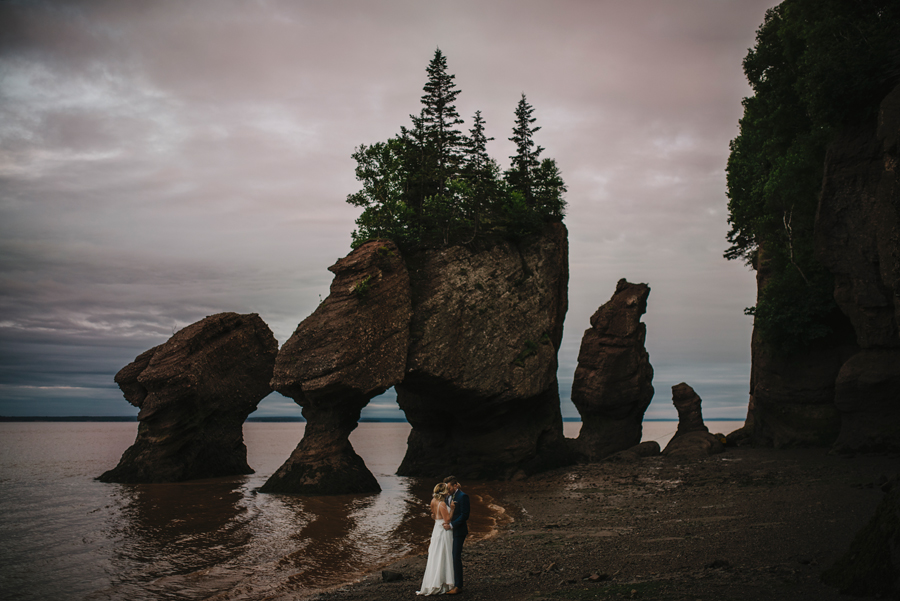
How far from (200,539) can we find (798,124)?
3516 centimetres

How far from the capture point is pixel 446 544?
10547 mm

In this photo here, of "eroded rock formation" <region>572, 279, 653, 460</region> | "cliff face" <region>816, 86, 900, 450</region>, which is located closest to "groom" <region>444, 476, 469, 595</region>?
"cliff face" <region>816, 86, 900, 450</region>

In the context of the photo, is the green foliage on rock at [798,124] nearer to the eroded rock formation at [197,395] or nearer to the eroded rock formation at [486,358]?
the eroded rock formation at [486,358]

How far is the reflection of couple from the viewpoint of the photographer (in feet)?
34.1

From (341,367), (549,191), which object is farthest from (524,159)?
(341,367)

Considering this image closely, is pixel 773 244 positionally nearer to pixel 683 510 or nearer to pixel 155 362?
pixel 683 510

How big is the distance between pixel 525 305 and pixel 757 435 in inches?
615

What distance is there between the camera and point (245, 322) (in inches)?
1476

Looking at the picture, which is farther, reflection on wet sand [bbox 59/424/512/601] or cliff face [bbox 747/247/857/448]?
cliff face [bbox 747/247/857/448]

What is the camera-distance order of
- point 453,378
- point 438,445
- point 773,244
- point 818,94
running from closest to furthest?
point 818,94 → point 453,378 → point 773,244 → point 438,445

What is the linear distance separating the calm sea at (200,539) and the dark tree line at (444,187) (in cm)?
1494

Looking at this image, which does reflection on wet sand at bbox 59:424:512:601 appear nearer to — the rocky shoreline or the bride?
the rocky shoreline

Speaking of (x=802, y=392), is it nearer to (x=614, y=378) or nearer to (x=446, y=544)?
(x=614, y=378)

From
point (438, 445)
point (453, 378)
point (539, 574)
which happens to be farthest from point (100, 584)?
point (438, 445)
